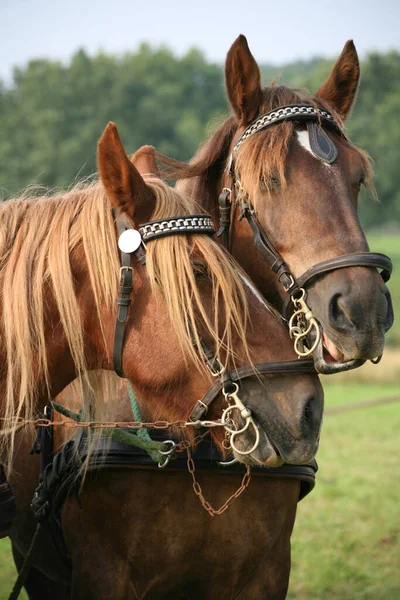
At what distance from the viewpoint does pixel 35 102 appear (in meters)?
Result: 38.0

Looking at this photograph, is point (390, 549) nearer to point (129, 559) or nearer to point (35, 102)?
point (129, 559)

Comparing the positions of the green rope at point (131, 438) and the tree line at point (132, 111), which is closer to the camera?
the green rope at point (131, 438)

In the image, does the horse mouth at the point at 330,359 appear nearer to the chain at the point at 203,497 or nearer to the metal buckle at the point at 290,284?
the metal buckle at the point at 290,284

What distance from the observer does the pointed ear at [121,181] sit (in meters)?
2.40

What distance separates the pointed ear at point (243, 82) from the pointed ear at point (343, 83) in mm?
322

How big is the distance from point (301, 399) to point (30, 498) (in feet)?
5.45

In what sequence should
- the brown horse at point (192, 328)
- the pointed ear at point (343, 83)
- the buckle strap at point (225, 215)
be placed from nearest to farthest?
the brown horse at point (192, 328), the buckle strap at point (225, 215), the pointed ear at point (343, 83)

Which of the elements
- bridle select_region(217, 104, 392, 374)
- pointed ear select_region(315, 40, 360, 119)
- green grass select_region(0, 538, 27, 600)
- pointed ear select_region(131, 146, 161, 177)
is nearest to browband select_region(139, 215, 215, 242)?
bridle select_region(217, 104, 392, 374)

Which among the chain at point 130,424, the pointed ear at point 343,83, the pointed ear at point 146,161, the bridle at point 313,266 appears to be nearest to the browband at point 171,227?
the bridle at point 313,266

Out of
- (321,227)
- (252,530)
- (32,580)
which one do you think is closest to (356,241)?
(321,227)

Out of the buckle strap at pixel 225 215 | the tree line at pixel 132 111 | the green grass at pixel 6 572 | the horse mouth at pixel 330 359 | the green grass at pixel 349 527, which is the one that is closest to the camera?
the horse mouth at pixel 330 359

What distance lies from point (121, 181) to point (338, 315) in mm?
836

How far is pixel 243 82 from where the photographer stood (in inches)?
121

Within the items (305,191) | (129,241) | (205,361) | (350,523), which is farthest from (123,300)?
(350,523)
